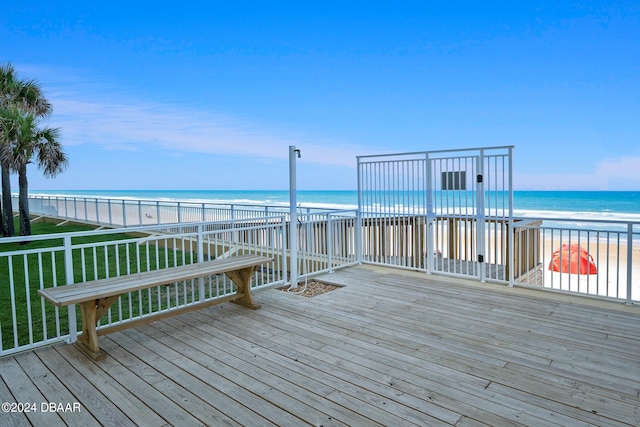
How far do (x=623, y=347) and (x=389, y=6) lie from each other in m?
11.2

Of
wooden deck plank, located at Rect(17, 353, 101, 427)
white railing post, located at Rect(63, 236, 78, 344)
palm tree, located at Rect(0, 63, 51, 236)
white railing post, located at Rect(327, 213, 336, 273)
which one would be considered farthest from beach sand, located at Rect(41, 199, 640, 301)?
wooden deck plank, located at Rect(17, 353, 101, 427)

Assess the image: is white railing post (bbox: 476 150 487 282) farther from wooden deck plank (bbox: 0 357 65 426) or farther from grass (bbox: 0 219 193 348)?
wooden deck plank (bbox: 0 357 65 426)

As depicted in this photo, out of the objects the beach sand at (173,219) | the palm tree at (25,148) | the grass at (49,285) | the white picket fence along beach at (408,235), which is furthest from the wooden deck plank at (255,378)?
the palm tree at (25,148)

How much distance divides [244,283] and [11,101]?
508 inches

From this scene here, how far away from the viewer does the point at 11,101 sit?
1217 cm

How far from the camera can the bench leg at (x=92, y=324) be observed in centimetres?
291

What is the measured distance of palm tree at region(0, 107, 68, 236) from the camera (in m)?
11.0

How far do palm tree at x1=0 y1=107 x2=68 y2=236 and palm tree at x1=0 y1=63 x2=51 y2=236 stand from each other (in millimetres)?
504

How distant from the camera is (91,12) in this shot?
13453mm

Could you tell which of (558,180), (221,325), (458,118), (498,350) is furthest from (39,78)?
(558,180)

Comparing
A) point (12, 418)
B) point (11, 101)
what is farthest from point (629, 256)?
point (11, 101)

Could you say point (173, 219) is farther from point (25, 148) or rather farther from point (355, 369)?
point (355, 369)

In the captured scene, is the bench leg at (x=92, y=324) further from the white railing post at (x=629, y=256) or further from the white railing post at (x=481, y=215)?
the white railing post at (x=629, y=256)

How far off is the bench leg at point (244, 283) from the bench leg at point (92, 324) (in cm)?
130
